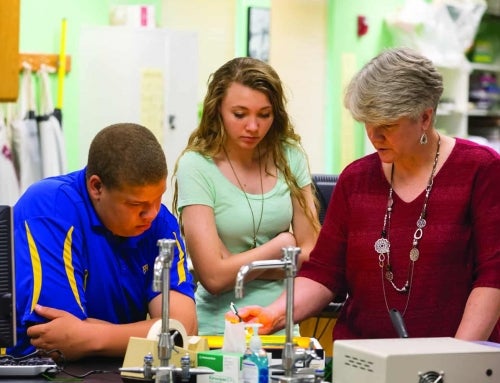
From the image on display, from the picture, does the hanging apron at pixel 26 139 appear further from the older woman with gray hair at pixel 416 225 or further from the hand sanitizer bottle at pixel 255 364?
the hand sanitizer bottle at pixel 255 364

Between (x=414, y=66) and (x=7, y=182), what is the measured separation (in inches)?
110

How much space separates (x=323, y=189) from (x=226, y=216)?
0.73 m

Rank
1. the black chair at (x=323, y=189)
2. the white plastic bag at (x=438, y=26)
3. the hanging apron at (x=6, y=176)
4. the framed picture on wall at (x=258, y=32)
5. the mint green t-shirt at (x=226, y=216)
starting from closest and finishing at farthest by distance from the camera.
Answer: the mint green t-shirt at (x=226, y=216), the black chair at (x=323, y=189), the hanging apron at (x=6, y=176), the framed picture on wall at (x=258, y=32), the white plastic bag at (x=438, y=26)

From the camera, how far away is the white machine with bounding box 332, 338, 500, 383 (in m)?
1.76

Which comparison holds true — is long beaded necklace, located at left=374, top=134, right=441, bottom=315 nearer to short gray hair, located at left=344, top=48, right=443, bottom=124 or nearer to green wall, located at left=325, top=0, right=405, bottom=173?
short gray hair, located at left=344, top=48, right=443, bottom=124

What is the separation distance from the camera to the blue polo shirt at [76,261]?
7.62 feet

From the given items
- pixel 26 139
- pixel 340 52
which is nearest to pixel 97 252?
pixel 26 139

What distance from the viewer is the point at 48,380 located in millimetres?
2035

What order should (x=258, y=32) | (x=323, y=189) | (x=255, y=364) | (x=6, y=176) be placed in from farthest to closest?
(x=258, y=32) → (x=6, y=176) → (x=323, y=189) → (x=255, y=364)

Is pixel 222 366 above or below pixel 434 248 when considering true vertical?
below

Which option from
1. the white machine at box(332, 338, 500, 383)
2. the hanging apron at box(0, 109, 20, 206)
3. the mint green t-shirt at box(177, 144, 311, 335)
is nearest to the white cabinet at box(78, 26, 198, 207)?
the hanging apron at box(0, 109, 20, 206)

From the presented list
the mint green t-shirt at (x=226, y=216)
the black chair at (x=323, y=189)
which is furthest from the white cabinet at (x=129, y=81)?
the mint green t-shirt at (x=226, y=216)

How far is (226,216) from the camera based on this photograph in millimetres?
2844

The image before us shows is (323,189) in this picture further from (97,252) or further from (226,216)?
(97,252)
